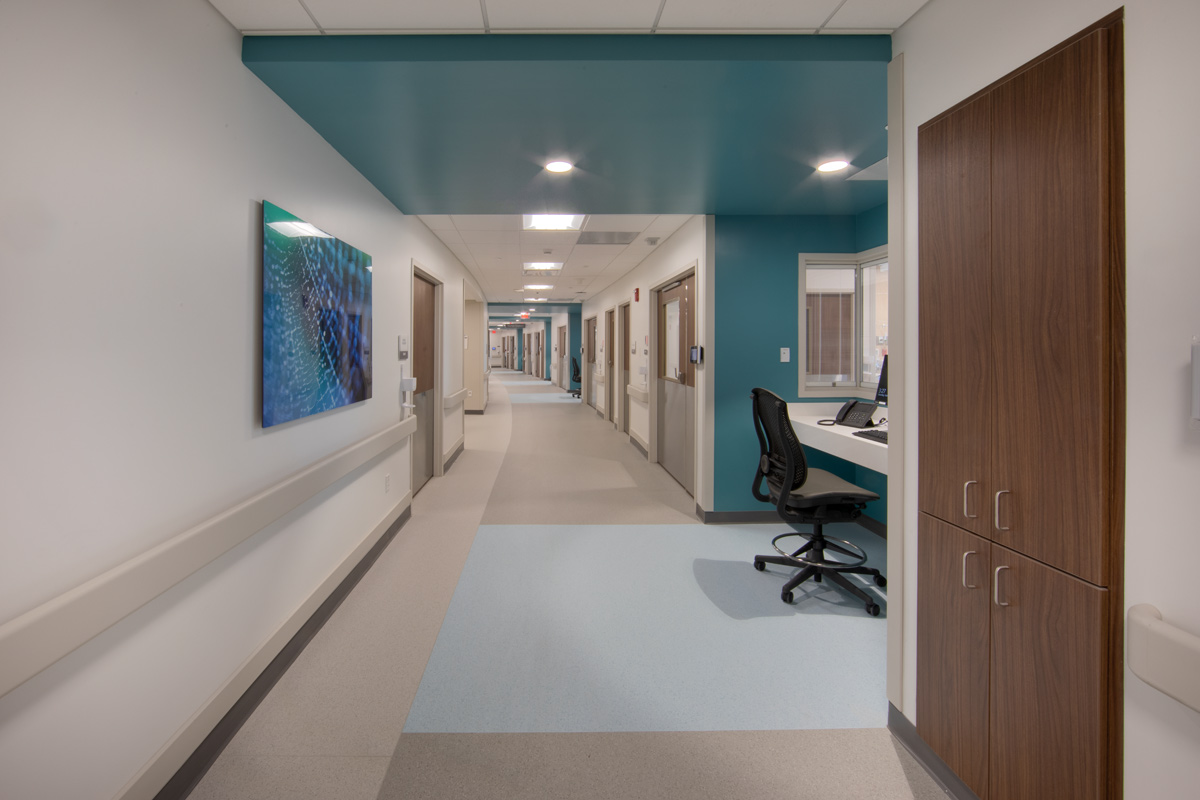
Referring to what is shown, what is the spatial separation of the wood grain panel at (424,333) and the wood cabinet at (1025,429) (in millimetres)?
3831

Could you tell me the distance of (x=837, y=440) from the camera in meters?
3.31

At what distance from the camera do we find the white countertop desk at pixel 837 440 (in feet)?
9.28

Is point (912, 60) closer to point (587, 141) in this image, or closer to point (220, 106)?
point (587, 141)

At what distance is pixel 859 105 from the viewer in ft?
7.35

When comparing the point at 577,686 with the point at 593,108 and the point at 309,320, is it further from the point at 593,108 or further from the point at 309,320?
the point at 593,108

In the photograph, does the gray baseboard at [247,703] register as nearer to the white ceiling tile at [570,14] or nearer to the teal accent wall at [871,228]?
the white ceiling tile at [570,14]

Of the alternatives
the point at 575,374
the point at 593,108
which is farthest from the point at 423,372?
the point at 575,374

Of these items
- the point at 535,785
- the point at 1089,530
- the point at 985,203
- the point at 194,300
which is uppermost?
the point at 985,203

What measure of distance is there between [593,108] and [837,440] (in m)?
2.27

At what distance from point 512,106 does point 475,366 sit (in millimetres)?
7649

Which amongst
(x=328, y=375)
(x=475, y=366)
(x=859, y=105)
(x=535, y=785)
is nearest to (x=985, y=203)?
(x=859, y=105)

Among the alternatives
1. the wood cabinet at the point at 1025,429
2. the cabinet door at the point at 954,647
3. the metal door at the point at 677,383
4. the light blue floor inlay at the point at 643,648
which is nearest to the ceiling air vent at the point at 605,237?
the metal door at the point at 677,383

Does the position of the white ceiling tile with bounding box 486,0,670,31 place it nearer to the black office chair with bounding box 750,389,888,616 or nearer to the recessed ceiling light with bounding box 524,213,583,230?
the black office chair with bounding box 750,389,888,616

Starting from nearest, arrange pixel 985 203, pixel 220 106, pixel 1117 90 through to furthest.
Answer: pixel 1117 90
pixel 985 203
pixel 220 106
